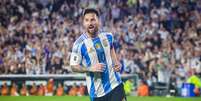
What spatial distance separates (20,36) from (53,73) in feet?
10.8

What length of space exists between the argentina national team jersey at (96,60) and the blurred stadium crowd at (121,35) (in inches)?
516

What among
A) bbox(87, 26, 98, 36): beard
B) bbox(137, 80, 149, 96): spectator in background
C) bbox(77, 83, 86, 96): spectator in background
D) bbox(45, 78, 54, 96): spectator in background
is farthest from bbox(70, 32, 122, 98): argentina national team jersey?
bbox(45, 78, 54, 96): spectator in background

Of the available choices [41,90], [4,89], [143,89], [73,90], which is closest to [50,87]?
[41,90]

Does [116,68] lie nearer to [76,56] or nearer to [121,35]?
[76,56]

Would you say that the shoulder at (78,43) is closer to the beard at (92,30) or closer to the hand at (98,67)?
the beard at (92,30)

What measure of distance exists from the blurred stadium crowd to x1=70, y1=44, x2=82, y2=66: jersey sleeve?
13.2 meters

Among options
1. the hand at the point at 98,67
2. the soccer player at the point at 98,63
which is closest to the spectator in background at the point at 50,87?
the soccer player at the point at 98,63

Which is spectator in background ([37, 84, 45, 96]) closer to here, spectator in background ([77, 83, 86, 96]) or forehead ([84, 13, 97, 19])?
spectator in background ([77, 83, 86, 96])

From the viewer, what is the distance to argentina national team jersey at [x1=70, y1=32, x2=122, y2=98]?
23.3ft

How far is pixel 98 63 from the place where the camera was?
6.96 metres

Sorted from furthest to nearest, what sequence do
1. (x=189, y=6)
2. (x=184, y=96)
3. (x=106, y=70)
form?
(x=189, y=6)
(x=184, y=96)
(x=106, y=70)

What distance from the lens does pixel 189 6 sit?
79.4 feet

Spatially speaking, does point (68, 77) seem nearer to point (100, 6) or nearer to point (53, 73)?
point (53, 73)

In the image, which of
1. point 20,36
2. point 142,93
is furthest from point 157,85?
point 20,36
